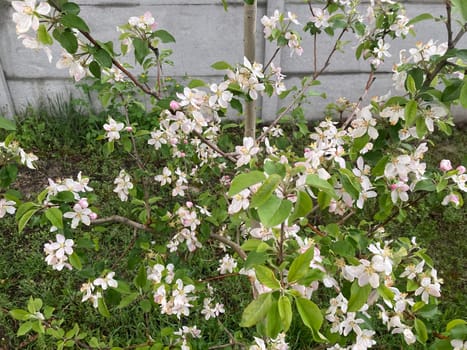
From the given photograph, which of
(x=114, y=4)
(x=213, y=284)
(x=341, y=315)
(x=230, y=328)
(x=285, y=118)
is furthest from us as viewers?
(x=114, y=4)

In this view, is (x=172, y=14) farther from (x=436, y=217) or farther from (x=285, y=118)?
(x=436, y=217)

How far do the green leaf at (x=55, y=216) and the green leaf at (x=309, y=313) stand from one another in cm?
61

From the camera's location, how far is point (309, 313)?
0.80 m

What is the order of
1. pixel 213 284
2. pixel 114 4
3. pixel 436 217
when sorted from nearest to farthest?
1. pixel 213 284
2. pixel 436 217
3. pixel 114 4

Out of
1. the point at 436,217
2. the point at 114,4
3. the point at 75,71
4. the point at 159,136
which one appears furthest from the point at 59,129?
the point at 436,217

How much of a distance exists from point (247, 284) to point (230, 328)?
289mm

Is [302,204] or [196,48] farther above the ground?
[302,204]

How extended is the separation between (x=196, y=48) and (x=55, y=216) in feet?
8.20

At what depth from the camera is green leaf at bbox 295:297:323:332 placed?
784 millimetres

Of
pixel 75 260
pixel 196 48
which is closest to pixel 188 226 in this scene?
pixel 75 260

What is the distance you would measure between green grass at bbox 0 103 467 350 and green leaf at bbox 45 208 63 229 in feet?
1.16

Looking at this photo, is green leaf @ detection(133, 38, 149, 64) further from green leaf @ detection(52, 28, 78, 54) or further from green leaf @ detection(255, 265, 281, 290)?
green leaf @ detection(255, 265, 281, 290)

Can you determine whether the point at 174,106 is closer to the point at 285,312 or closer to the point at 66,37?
the point at 66,37

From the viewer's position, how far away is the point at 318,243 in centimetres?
119
